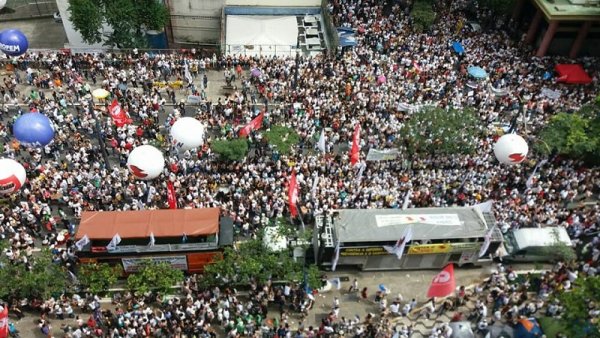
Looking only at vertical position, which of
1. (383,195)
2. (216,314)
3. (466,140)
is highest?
(466,140)

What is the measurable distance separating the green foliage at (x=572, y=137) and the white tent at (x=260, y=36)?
19595 millimetres

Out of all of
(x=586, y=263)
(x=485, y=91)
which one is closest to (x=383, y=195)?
(x=586, y=263)

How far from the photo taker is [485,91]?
3534cm

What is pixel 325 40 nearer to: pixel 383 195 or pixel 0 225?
pixel 383 195

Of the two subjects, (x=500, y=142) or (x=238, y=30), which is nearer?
(x=500, y=142)

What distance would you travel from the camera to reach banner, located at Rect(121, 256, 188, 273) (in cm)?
2258

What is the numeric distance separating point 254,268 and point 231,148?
28.2 feet

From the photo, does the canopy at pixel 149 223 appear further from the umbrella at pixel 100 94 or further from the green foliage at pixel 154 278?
the umbrella at pixel 100 94

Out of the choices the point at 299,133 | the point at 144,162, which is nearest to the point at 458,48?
the point at 299,133

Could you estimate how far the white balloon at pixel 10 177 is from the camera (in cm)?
2441

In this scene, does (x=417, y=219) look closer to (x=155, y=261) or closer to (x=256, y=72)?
(x=155, y=261)

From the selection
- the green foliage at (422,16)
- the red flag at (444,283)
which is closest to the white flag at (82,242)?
the red flag at (444,283)

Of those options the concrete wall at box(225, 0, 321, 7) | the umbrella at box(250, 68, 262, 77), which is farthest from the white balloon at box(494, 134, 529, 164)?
the concrete wall at box(225, 0, 321, 7)

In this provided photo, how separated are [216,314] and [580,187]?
21.5m
